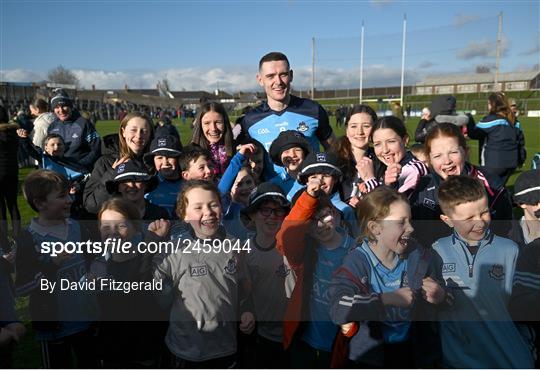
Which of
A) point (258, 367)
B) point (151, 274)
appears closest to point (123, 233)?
point (151, 274)

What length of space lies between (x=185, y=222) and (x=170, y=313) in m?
0.55

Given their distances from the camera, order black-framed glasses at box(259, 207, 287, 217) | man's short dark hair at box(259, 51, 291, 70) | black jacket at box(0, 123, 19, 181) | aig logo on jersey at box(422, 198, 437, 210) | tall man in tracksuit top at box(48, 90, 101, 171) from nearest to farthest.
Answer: black-framed glasses at box(259, 207, 287, 217) < aig logo on jersey at box(422, 198, 437, 210) < man's short dark hair at box(259, 51, 291, 70) < tall man in tracksuit top at box(48, 90, 101, 171) < black jacket at box(0, 123, 19, 181)

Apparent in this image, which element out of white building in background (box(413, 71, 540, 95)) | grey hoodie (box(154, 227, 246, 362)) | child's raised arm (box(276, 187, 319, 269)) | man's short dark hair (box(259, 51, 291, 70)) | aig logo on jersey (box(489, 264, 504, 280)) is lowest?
grey hoodie (box(154, 227, 246, 362))

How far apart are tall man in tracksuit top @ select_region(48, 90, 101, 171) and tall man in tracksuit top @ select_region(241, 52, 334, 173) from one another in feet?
8.15

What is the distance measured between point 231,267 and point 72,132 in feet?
12.7

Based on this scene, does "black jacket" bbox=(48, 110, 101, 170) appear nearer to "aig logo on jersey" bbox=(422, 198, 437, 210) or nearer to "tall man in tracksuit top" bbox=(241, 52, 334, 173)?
"tall man in tracksuit top" bbox=(241, 52, 334, 173)

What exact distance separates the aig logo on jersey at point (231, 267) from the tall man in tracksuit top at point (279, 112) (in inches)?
62.7

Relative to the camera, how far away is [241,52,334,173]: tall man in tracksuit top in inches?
154

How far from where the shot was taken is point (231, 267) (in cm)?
261

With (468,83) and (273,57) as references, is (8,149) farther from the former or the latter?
(468,83)

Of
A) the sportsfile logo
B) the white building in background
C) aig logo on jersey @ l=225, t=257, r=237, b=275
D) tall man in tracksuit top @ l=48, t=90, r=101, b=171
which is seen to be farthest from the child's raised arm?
the white building in background

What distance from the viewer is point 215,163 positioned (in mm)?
3826

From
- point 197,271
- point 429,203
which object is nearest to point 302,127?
point 429,203

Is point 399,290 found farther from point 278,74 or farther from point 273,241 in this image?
point 278,74
